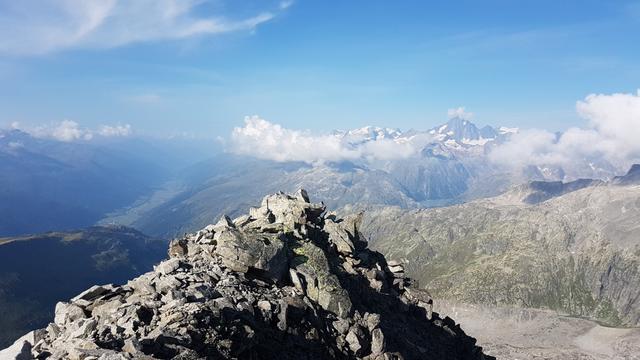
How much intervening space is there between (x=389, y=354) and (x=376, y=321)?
3212 mm

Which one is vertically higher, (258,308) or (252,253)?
(252,253)

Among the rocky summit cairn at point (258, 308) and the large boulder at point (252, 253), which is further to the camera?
the large boulder at point (252, 253)

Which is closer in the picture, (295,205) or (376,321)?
(376,321)

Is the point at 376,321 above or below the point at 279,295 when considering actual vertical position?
below

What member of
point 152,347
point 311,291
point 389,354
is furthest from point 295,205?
point 152,347

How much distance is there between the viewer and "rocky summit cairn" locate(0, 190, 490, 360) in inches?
1222

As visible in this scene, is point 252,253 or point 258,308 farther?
point 252,253

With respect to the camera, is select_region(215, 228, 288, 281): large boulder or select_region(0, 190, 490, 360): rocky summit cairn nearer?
select_region(0, 190, 490, 360): rocky summit cairn

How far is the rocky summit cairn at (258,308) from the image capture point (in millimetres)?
→ 31031

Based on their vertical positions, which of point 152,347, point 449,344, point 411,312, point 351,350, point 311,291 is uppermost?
point 152,347

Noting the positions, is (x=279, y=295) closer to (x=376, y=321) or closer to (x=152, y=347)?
(x=376, y=321)

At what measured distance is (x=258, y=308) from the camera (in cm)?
3878

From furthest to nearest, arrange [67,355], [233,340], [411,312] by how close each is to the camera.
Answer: [411,312] → [233,340] → [67,355]

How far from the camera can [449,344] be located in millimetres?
66938
